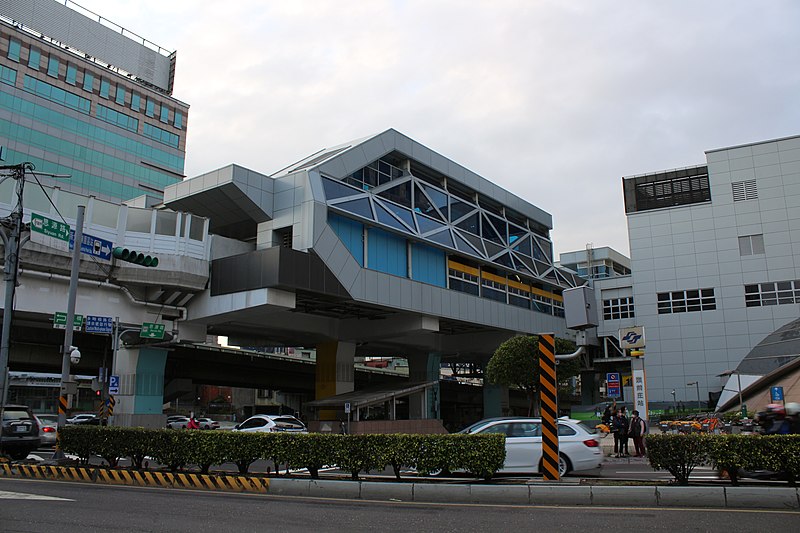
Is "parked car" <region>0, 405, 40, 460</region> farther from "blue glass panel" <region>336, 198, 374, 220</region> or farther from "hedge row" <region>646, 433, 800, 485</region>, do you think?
"blue glass panel" <region>336, 198, 374, 220</region>

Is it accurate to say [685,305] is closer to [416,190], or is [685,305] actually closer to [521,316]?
[521,316]

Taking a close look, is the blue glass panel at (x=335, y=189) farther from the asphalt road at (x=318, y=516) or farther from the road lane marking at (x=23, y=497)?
the asphalt road at (x=318, y=516)

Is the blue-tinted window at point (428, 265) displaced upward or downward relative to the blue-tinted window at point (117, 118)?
downward

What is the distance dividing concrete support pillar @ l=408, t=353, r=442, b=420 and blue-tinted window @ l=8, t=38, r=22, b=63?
4760 cm

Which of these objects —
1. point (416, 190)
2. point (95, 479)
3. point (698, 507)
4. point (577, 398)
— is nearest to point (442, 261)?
point (416, 190)

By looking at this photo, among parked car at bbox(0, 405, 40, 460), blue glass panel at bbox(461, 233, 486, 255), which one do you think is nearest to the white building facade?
blue glass panel at bbox(461, 233, 486, 255)

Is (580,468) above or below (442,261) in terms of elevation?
below

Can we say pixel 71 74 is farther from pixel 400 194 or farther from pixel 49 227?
pixel 49 227

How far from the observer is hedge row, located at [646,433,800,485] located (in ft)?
35.0

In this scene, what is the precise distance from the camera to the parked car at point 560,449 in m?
14.2

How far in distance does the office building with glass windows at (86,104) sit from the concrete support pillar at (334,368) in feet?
111

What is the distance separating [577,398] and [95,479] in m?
64.3

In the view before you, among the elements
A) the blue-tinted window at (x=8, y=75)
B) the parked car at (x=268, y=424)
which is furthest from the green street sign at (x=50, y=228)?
the blue-tinted window at (x=8, y=75)

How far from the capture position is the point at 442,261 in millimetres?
42188
